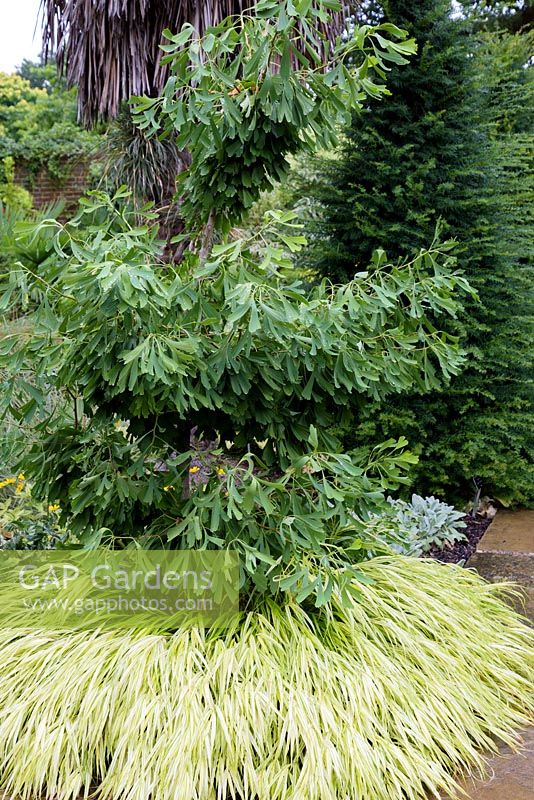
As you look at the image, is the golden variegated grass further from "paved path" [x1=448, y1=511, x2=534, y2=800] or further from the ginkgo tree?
the ginkgo tree

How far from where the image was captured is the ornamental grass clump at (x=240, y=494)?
198 centimetres

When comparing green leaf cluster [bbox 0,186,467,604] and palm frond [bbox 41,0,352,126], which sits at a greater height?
palm frond [bbox 41,0,352,126]

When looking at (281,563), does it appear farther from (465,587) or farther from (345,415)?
(465,587)

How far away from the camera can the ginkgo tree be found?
2.05 metres

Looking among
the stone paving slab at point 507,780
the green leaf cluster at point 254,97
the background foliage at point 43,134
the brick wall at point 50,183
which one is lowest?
the stone paving slab at point 507,780

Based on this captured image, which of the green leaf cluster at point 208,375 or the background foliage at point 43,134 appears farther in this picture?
the background foliage at point 43,134

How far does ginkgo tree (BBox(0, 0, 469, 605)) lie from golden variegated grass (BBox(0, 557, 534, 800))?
26cm

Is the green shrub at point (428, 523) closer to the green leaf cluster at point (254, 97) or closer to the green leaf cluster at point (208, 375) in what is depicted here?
the green leaf cluster at point (208, 375)

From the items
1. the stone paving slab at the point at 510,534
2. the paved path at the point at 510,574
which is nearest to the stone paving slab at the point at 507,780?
the paved path at the point at 510,574

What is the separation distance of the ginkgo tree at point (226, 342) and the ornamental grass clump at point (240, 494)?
0.4 inches

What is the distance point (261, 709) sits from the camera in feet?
6.64

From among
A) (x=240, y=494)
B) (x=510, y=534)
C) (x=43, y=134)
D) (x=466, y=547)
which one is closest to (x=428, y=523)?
(x=466, y=547)

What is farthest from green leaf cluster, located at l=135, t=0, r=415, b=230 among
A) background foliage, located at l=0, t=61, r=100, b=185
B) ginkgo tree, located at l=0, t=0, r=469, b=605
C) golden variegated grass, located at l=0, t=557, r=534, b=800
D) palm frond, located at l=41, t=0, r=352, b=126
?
background foliage, located at l=0, t=61, r=100, b=185

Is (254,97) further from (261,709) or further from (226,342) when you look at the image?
(261,709)
